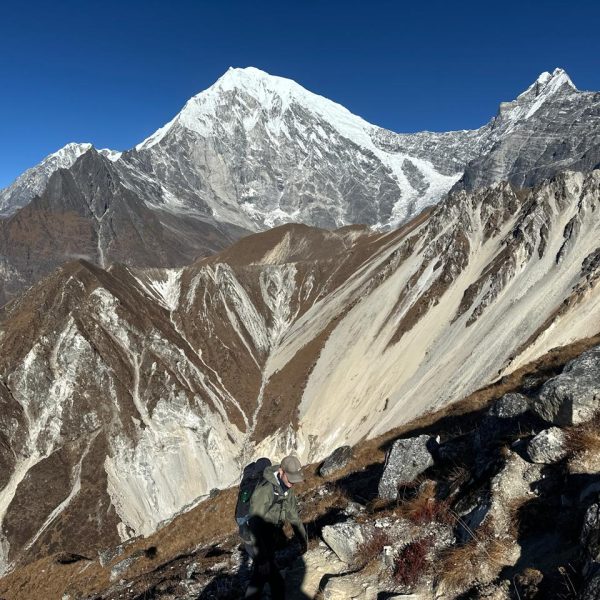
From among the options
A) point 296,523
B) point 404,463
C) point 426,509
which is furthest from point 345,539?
point 404,463

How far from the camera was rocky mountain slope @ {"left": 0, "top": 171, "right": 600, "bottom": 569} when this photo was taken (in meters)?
61.2

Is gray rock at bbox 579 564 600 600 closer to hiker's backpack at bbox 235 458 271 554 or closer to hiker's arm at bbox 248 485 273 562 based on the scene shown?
hiker's arm at bbox 248 485 273 562

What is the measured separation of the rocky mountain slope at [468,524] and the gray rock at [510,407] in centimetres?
3

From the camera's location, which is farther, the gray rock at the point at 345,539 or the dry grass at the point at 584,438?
the gray rock at the point at 345,539

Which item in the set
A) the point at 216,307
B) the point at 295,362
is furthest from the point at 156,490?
the point at 216,307

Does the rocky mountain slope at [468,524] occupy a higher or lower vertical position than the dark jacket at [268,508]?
lower

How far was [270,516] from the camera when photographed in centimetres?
912

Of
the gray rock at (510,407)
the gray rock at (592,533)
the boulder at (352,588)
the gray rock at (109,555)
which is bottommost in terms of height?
the gray rock at (592,533)

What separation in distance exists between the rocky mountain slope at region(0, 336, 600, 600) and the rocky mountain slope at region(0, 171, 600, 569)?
133ft

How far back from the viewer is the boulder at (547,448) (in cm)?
942

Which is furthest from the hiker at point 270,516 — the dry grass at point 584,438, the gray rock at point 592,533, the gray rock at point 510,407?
the gray rock at point 510,407

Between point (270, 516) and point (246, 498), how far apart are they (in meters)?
0.73

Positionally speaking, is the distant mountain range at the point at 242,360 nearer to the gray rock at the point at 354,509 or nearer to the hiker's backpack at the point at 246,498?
the gray rock at the point at 354,509

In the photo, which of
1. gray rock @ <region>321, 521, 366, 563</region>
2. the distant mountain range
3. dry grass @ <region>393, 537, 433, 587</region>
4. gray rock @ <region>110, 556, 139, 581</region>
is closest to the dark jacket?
gray rock @ <region>321, 521, 366, 563</region>
